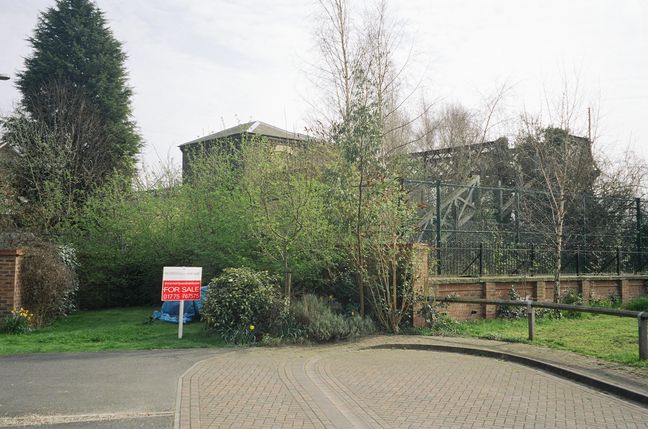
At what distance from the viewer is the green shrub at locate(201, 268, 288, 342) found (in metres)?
11.6

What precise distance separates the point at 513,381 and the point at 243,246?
27.8 ft

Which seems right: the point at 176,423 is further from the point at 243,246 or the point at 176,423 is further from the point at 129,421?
the point at 243,246

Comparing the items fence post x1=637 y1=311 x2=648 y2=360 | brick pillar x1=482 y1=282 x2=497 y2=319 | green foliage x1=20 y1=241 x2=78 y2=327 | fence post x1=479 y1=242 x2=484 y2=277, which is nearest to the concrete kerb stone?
fence post x1=637 y1=311 x2=648 y2=360

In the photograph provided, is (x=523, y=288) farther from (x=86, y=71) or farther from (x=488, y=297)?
(x=86, y=71)

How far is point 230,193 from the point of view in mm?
16391

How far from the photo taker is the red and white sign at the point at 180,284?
39.1 ft

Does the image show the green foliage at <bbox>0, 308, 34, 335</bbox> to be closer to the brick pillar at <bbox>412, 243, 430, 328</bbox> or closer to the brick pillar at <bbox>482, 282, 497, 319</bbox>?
the brick pillar at <bbox>412, 243, 430, 328</bbox>

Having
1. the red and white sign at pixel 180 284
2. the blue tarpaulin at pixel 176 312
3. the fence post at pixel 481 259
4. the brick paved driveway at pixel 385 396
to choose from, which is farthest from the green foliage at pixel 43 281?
the fence post at pixel 481 259

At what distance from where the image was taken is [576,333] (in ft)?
42.2

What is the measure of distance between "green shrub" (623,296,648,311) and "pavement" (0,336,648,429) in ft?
28.4

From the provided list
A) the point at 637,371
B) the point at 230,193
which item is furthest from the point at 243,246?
the point at 637,371

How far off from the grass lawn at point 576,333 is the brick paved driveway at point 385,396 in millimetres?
2001

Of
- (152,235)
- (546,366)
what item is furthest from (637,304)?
(152,235)

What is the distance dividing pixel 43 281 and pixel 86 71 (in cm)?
1978
